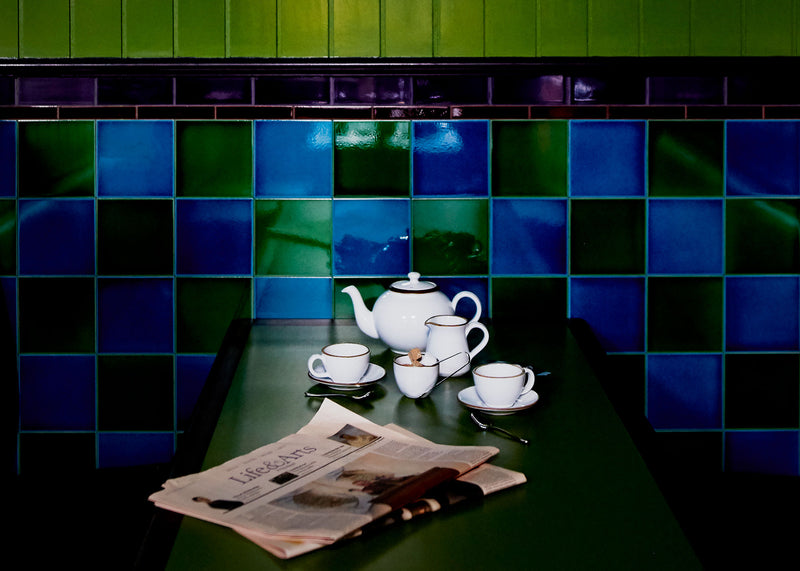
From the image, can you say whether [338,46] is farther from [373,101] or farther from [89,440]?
[89,440]

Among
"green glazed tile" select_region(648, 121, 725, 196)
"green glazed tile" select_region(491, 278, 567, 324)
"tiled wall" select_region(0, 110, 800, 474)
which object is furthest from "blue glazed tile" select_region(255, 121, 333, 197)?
"green glazed tile" select_region(648, 121, 725, 196)

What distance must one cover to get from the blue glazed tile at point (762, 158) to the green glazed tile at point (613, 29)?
0.36 m

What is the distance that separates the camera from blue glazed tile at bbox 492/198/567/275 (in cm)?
228

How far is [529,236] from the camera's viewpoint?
229 cm

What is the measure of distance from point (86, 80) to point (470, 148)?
1052 mm

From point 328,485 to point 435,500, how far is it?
14 cm

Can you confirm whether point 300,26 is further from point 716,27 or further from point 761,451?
point 761,451

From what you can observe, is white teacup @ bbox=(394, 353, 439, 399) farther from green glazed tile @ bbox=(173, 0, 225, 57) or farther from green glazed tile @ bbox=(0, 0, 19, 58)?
green glazed tile @ bbox=(0, 0, 19, 58)

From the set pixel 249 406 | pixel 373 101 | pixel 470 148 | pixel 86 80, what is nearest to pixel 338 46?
pixel 373 101

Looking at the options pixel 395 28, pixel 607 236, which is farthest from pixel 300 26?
pixel 607 236

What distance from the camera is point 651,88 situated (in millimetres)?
2258

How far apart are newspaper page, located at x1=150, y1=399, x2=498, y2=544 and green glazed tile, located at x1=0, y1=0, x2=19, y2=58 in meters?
1.54

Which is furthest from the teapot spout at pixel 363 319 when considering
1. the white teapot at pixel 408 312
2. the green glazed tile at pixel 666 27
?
the green glazed tile at pixel 666 27

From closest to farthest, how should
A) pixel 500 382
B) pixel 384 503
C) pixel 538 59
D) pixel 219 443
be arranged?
pixel 384 503 → pixel 219 443 → pixel 500 382 → pixel 538 59
